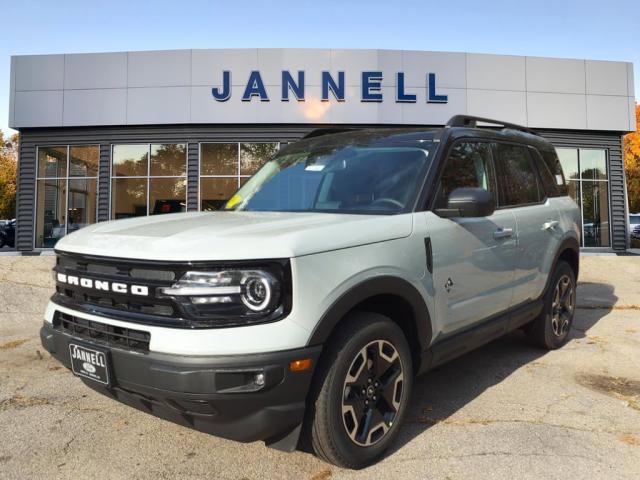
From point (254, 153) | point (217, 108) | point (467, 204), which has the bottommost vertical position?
point (467, 204)

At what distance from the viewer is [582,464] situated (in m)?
2.57

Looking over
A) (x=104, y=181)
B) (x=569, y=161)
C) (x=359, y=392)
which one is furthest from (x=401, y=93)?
(x=359, y=392)

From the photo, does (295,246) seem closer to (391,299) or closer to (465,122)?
(391,299)

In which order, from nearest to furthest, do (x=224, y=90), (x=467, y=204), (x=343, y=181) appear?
(x=467, y=204), (x=343, y=181), (x=224, y=90)

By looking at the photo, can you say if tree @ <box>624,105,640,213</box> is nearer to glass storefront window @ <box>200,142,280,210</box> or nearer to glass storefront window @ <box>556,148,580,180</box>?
glass storefront window @ <box>556,148,580,180</box>

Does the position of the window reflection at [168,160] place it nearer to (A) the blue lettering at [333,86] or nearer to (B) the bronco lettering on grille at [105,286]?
(A) the blue lettering at [333,86]

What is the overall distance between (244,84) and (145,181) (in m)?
4.46

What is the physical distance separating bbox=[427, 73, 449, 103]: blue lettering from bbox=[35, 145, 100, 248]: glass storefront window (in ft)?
35.1

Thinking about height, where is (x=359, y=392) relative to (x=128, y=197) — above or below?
below

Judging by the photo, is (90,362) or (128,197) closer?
(90,362)

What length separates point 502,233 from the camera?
3506 mm

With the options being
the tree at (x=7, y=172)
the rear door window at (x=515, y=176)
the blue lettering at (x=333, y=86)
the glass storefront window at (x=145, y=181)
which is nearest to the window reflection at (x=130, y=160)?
the glass storefront window at (x=145, y=181)

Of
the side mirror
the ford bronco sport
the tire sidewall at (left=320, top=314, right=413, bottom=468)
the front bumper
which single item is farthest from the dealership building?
the front bumper

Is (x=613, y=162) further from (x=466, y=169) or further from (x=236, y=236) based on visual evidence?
(x=236, y=236)
